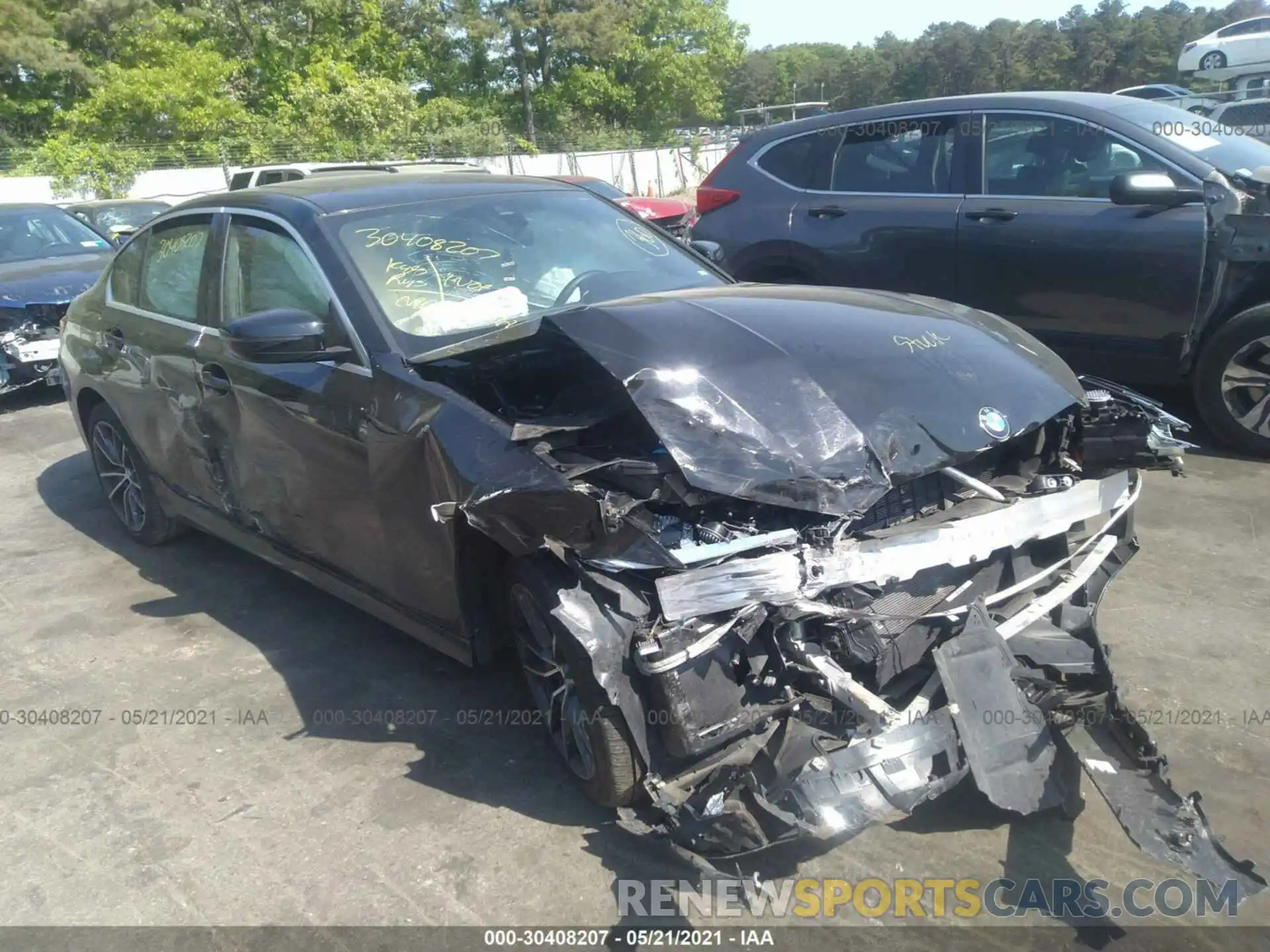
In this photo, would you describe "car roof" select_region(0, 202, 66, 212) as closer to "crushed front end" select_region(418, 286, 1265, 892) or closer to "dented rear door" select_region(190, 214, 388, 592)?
"dented rear door" select_region(190, 214, 388, 592)

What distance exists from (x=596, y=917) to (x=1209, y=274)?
4.81 meters

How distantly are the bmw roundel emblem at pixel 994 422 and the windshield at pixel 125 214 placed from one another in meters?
13.3

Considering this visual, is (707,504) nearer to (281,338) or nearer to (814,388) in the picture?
(814,388)

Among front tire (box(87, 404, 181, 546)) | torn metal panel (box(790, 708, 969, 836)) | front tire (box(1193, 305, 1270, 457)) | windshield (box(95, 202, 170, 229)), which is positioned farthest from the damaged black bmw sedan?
windshield (box(95, 202, 170, 229))

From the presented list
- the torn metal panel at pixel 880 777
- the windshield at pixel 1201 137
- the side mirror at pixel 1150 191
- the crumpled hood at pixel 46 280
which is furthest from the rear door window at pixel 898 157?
the crumpled hood at pixel 46 280

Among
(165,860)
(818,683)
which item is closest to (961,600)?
(818,683)

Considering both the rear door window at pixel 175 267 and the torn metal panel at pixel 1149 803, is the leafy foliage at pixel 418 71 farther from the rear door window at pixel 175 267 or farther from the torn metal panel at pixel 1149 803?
the torn metal panel at pixel 1149 803

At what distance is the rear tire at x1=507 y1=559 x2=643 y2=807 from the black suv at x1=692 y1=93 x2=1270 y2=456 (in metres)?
4.14

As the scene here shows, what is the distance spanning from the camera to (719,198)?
7289mm

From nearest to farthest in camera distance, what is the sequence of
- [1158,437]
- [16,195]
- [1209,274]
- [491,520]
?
[491,520] → [1158,437] → [1209,274] → [16,195]

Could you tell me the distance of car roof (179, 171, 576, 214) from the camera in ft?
13.4

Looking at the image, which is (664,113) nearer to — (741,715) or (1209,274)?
(1209,274)

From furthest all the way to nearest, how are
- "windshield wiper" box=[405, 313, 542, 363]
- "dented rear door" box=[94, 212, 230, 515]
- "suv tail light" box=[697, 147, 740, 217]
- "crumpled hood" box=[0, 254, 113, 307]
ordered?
"crumpled hood" box=[0, 254, 113, 307] < "suv tail light" box=[697, 147, 740, 217] < "dented rear door" box=[94, 212, 230, 515] < "windshield wiper" box=[405, 313, 542, 363]

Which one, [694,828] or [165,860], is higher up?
[694,828]
